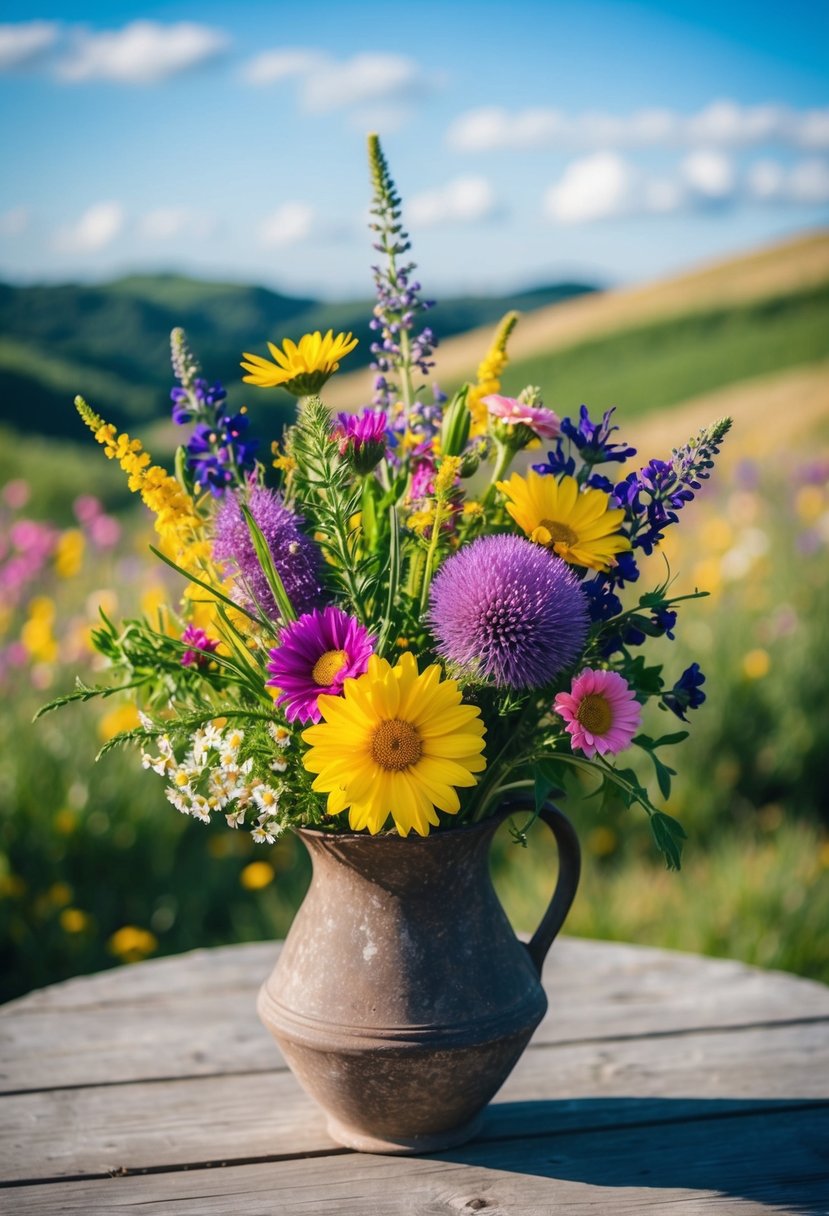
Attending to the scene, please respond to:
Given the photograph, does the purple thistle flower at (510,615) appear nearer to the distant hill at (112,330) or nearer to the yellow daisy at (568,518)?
the yellow daisy at (568,518)

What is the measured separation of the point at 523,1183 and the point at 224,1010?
2.13 ft

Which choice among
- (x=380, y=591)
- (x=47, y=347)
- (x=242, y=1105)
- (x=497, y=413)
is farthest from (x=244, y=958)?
(x=47, y=347)

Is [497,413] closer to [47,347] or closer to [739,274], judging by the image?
[47,347]

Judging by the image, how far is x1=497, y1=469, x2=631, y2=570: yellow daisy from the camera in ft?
3.63

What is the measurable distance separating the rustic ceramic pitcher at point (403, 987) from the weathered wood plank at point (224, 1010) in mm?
390

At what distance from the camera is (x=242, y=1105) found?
1438 millimetres

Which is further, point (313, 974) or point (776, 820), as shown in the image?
point (776, 820)

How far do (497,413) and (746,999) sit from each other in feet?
3.47

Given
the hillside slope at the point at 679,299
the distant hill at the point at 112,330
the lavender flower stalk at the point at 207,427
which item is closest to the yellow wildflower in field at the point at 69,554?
the lavender flower stalk at the point at 207,427

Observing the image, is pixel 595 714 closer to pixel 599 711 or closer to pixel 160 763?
pixel 599 711

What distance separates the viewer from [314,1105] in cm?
143

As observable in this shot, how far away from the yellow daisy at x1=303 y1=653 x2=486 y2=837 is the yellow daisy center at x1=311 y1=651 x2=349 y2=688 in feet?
0.09

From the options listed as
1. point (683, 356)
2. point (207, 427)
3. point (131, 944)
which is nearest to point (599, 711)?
point (207, 427)

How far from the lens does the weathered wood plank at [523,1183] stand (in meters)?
1.18
